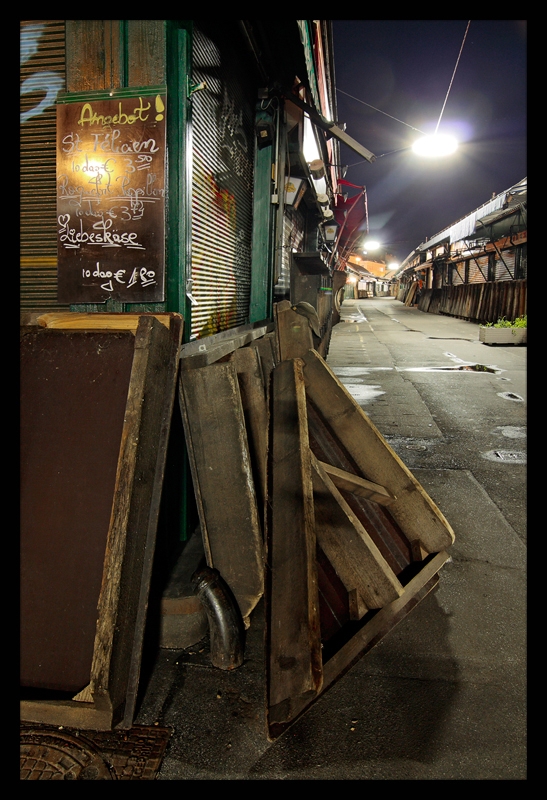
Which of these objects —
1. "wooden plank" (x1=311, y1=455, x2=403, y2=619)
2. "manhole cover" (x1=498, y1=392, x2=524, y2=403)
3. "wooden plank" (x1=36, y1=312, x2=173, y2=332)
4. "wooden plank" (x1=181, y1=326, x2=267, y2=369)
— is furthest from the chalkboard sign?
"manhole cover" (x1=498, y1=392, x2=524, y2=403)

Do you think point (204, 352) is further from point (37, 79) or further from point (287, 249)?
point (287, 249)

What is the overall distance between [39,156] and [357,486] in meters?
3.43

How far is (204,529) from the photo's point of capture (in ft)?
9.88

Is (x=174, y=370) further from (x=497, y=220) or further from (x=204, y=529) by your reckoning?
(x=497, y=220)

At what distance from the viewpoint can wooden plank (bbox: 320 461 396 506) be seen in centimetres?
314

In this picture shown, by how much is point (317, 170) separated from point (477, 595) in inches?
425

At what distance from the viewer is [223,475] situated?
305 centimetres

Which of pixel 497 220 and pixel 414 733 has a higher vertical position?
pixel 497 220

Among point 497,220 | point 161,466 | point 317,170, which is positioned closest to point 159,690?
point 161,466

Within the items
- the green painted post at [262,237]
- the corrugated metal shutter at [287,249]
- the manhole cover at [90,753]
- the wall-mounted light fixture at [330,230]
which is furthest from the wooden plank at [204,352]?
A: the wall-mounted light fixture at [330,230]

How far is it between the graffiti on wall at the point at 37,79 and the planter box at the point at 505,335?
1605cm

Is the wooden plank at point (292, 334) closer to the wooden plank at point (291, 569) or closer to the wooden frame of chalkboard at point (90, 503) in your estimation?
the wooden plank at point (291, 569)

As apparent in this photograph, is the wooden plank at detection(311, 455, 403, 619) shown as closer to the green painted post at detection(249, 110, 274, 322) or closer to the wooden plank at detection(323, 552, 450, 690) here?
the wooden plank at detection(323, 552, 450, 690)

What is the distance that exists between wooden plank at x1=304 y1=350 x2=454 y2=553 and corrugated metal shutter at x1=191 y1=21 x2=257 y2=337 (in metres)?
1.56
